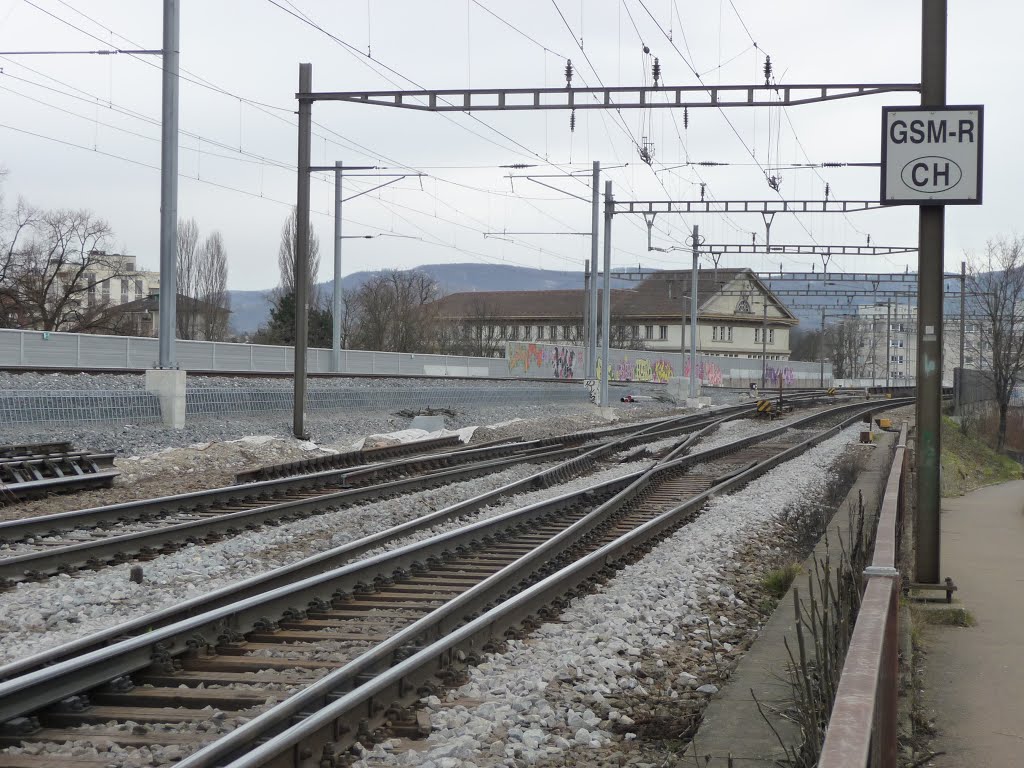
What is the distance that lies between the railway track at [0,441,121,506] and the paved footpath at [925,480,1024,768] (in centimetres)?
1064

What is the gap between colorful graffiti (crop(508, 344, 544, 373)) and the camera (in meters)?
52.2

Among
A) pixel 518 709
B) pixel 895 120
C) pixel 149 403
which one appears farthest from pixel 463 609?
pixel 149 403

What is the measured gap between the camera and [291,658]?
6949 mm

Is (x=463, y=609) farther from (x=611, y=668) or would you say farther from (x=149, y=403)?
(x=149, y=403)

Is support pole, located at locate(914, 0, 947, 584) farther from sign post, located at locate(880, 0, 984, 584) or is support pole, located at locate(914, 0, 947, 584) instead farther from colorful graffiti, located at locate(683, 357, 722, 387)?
colorful graffiti, located at locate(683, 357, 722, 387)

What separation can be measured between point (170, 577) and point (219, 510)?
161 inches

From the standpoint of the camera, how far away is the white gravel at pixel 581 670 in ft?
18.2

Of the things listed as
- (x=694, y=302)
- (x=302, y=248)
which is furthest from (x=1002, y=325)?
(x=302, y=248)

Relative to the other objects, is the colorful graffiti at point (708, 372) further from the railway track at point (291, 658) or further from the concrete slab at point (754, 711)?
the concrete slab at point (754, 711)

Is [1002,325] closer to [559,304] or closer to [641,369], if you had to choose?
[641,369]

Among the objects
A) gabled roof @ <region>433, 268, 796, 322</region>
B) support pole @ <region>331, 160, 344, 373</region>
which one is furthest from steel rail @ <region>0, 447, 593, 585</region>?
gabled roof @ <region>433, 268, 796, 322</region>

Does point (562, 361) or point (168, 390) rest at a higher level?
point (562, 361)

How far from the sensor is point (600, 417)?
39.7m

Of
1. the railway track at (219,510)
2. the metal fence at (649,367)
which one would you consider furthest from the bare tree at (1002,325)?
the railway track at (219,510)
